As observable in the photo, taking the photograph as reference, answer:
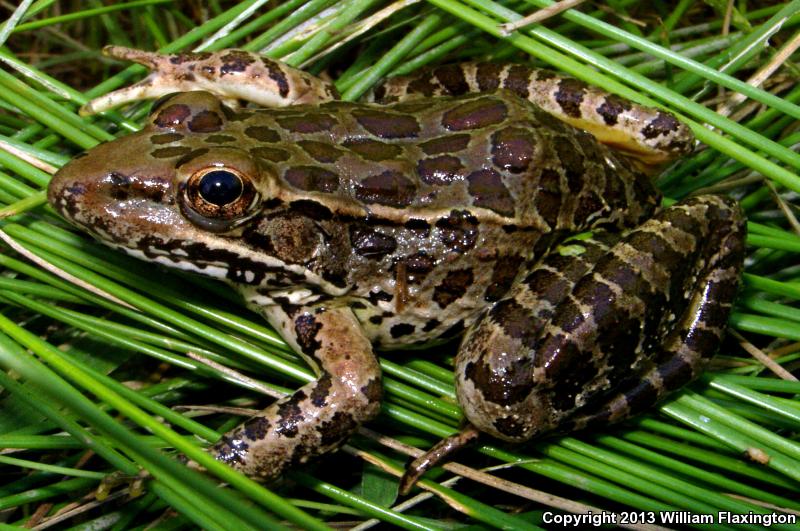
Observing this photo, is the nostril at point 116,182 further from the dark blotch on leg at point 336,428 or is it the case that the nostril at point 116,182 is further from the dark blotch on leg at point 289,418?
the dark blotch on leg at point 336,428

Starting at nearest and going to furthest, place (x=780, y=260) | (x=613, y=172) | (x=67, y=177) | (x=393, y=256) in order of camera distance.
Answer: (x=67, y=177)
(x=393, y=256)
(x=613, y=172)
(x=780, y=260)

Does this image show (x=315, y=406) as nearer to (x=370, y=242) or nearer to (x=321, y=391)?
(x=321, y=391)

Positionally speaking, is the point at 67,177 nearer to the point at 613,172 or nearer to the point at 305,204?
the point at 305,204

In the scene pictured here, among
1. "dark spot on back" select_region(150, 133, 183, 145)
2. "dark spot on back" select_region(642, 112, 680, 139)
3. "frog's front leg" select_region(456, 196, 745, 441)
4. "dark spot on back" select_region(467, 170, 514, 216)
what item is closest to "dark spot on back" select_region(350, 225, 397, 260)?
"dark spot on back" select_region(467, 170, 514, 216)

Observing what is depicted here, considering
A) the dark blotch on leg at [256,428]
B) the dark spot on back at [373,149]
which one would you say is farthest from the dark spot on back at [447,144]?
the dark blotch on leg at [256,428]

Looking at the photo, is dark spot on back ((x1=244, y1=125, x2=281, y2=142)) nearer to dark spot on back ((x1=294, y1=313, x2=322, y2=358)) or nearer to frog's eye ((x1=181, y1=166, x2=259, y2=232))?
frog's eye ((x1=181, y1=166, x2=259, y2=232))

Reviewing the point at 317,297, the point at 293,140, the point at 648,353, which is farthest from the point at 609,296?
the point at 293,140

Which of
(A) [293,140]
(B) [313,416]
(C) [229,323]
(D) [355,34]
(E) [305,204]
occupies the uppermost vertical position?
(D) [355,34]
